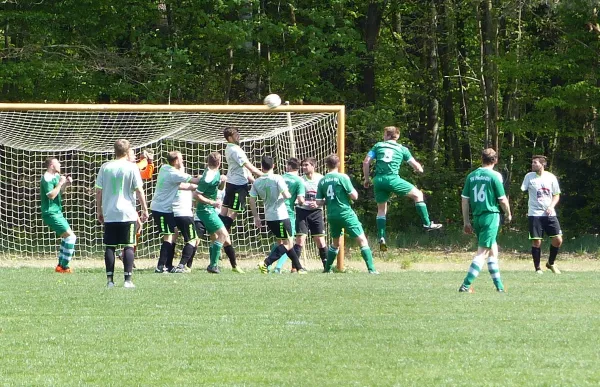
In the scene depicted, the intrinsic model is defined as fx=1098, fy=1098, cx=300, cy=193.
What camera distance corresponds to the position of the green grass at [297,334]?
24.8ft

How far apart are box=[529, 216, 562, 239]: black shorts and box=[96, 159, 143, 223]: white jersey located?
24.2ft

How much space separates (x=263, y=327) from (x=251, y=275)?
6.48 metres

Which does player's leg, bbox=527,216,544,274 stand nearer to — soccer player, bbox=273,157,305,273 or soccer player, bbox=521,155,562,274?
soccer player, bbox=521,155,562,274

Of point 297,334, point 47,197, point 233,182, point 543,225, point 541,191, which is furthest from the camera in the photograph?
point 543,225

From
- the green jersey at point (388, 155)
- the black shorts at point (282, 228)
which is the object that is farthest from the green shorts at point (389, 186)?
the black shorts at point (282, 228)

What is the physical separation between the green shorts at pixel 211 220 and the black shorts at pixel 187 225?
18 cm

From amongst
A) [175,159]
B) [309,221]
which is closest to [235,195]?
[309,221]

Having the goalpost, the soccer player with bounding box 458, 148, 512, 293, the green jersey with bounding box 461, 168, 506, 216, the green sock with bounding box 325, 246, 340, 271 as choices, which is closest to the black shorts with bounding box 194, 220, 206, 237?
the goalpost

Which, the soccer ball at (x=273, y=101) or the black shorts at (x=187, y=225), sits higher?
the soccer ball at (x=273, y=101)

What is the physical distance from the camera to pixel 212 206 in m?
16.8

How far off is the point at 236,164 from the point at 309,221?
152 centimetres

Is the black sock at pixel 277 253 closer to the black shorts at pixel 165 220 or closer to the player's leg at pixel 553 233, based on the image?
the black shorts at pixel 165 220

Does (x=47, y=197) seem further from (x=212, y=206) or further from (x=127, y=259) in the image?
(x=127, y=259)

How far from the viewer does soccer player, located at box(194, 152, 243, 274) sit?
16766 mm
